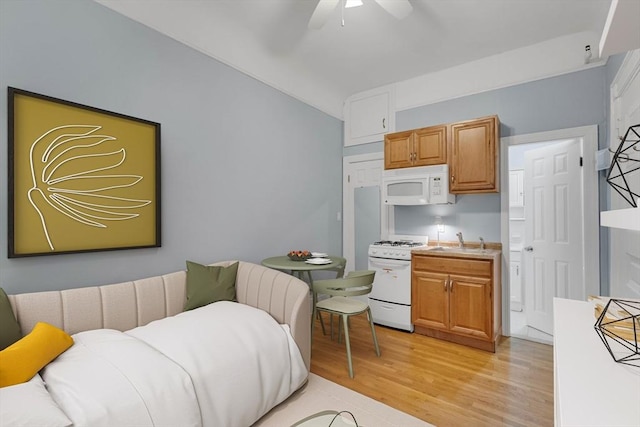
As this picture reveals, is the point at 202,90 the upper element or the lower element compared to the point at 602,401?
upper

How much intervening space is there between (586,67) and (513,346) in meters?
2.84

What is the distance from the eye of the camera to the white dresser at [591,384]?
0.58 meters

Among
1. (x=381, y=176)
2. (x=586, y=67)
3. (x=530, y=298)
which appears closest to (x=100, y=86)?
(x=381, y=176)

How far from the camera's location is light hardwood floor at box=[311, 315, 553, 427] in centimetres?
208

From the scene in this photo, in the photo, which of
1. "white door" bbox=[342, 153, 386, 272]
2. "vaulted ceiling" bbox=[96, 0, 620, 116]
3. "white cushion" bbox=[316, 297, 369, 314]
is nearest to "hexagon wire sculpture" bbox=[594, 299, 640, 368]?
"white cushion" bbox=[316, 297, 369, 314]

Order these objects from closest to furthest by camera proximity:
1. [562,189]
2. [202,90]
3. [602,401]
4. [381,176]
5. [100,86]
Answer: [602,401] < [100,86] < [202,90] < [562,189] < [381,176]

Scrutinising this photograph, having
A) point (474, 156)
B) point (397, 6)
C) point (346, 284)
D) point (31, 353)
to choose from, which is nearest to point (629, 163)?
point (474, 156)

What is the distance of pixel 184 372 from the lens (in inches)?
61.4

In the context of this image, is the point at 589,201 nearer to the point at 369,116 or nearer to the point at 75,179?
the point at 369,116

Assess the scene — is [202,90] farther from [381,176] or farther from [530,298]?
[530,298]

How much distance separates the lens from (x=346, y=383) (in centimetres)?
241

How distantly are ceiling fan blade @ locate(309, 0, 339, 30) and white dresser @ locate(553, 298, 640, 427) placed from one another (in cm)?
241

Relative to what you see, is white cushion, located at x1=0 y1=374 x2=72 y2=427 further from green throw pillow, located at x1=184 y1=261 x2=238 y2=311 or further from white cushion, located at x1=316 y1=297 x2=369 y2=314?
white cushion, located at x1=316 y1=297 x2=369 y2=314

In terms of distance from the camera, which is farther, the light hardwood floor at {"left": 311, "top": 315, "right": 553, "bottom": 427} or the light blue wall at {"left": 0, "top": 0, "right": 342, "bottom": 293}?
the light hardwood floor at {"left": 311, "top": 315, "right": 553, "bottom": 427}
